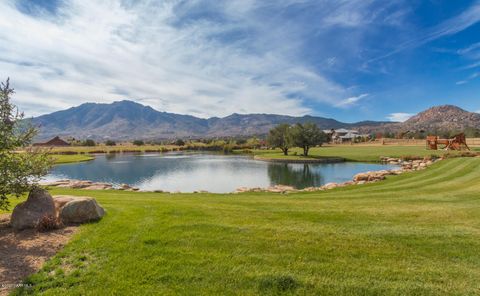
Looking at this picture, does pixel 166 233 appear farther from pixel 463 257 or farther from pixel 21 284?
pixel 463 257

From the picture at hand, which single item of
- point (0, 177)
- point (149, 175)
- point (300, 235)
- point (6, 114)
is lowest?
point (149, 175)

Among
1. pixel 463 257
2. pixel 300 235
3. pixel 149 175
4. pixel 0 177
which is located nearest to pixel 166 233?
pixel 300 235

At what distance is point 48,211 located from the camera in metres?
7.86

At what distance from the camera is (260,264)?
5.51 meters

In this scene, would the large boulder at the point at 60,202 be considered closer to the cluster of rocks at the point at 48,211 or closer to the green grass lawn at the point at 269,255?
the cluster of rocks at the point at 48,211

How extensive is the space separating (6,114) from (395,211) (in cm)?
1213

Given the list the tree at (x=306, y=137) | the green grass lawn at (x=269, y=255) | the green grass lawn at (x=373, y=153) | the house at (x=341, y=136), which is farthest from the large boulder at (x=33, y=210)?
the house at (x=341, y=136)

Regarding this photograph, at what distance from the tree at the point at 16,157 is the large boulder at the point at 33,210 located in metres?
0.28

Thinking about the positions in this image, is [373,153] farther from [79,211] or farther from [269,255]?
[79,211]

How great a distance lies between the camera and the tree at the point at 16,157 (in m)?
7.38

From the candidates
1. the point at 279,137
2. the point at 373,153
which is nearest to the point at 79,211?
the point at 373,153

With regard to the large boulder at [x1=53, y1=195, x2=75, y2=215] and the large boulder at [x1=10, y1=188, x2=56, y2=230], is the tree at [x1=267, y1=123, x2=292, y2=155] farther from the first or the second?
the large boulder at [x1=10, y1=188, x2=56, y2=230]

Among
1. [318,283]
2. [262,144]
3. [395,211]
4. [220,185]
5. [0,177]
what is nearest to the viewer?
[318,283]

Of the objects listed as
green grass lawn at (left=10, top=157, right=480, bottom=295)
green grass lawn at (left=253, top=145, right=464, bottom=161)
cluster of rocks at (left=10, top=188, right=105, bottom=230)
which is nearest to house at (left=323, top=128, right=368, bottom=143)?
green grass lawn at (left=253, top=145, right=464, bottom=161)
